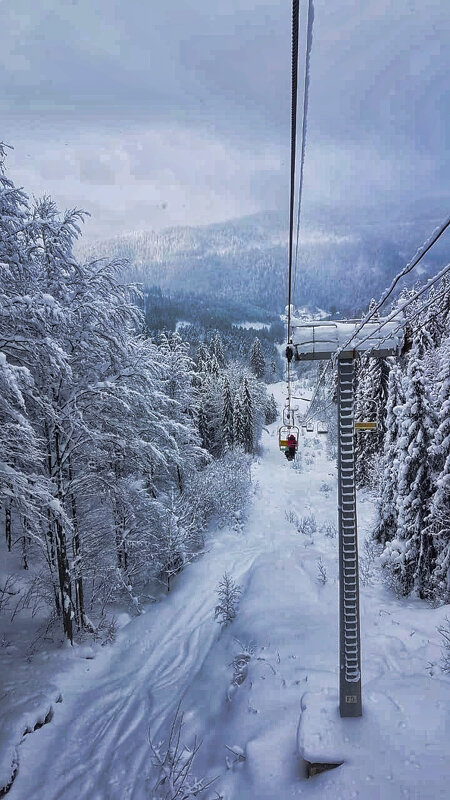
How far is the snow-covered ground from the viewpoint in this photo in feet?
21.3

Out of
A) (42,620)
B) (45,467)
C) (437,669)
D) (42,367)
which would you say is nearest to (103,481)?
(45,467)

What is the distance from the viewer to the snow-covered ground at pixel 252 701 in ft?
21.3

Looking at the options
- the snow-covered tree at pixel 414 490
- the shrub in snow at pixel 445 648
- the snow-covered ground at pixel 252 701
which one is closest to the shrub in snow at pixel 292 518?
the snow-covered ground at pixel 252 701

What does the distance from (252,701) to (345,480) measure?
18.9ft

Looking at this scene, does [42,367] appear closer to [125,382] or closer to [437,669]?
[125,382]

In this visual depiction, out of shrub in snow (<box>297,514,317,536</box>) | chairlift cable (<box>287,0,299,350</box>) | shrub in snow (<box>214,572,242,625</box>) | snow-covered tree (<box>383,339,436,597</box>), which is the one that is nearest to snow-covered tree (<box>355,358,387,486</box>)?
shrub in snow (<box>297,514,317,536</box>)

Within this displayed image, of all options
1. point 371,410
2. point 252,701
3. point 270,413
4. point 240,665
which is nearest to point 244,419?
point 371,410

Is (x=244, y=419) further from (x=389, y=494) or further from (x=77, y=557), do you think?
(x=77, y=557)

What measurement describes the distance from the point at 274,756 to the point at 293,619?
16.9 feet

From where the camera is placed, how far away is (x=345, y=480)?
7.21m

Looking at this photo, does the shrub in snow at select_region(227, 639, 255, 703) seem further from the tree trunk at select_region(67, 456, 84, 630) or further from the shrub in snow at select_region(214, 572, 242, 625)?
the tree trunk at select_region(67, 456, 84, 630)

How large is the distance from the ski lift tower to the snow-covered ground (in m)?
0.76

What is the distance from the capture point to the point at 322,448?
51.1m

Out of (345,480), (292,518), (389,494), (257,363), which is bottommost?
(292,518)
